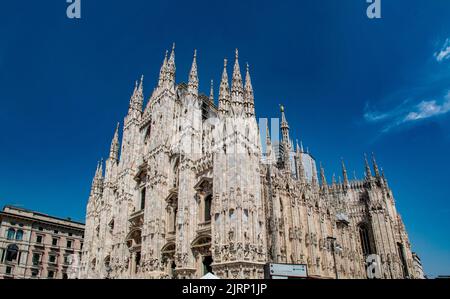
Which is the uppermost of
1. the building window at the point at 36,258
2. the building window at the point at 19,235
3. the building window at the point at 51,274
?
the building window at the point at 19,235

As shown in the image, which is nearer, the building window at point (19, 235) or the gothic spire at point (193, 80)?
the gothic spire at point (193, 80)

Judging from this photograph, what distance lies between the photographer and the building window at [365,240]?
4688 cm

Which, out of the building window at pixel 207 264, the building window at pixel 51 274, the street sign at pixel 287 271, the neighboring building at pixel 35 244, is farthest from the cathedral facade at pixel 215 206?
the building window at pixel 51 274

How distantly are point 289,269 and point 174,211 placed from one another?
15.7 metres

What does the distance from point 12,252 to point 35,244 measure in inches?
140

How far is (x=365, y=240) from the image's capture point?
47.9 metres

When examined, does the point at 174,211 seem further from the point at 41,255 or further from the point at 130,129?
the point at 41,255

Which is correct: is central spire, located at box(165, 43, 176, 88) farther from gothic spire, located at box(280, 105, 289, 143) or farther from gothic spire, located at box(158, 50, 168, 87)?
gothic spire, located at box(280, 105, 289, 143)

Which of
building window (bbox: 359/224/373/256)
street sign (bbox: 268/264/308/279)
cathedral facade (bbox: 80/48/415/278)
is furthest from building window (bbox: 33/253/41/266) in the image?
building window (bbox: 359/224/373/256)

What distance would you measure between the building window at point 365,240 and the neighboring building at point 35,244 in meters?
44.7

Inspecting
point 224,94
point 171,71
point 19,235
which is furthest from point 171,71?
point 19,235

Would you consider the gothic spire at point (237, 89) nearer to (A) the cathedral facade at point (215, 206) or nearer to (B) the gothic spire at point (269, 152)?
(A) the cathedral facade at point (215, 206)
